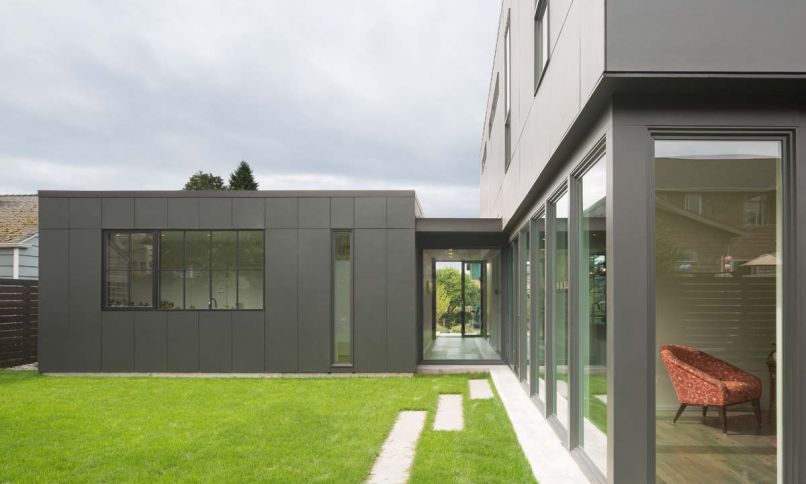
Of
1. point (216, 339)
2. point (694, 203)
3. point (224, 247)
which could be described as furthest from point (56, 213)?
point (694, 203)

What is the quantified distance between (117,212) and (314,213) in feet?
11.3

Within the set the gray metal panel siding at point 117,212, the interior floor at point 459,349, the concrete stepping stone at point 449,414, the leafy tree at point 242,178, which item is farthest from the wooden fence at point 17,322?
the leafy tree at point 242,178

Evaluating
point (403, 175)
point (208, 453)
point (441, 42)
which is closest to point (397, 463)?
point (208, 453)

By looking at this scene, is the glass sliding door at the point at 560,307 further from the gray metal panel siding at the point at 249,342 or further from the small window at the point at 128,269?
the small window at the point at 128,269

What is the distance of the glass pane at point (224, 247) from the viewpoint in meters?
10.8

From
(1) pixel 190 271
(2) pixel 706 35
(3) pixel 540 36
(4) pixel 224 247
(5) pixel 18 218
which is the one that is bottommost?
(1) pixel 190 271

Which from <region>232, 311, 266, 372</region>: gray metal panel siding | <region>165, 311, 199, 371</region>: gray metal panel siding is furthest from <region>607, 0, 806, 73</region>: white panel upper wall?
<region>165, 311, 199, 371</region>: gray metal panel siding

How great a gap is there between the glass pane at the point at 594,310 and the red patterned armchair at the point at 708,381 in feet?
1.36

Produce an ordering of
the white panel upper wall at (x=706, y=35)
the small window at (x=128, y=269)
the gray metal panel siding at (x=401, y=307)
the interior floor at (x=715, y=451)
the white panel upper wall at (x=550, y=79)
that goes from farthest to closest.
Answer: the small window at (x=128, y=269) → the gray metal panel siding at (x=401, y=307) → the white panel upper wall at (x=550, y=79) → the interior floor at (x=715, y=451) → the white panel upper wall at (x=706, y=35)

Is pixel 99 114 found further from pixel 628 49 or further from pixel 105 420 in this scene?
pixel 628 49

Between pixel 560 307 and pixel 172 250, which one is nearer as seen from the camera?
pixel 560 307

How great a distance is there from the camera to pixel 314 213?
10.7 meters

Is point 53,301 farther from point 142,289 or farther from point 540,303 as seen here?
point 540,303

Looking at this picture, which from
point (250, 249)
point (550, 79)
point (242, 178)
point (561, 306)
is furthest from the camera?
point (242, 178)
